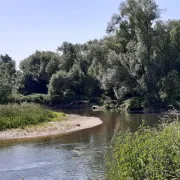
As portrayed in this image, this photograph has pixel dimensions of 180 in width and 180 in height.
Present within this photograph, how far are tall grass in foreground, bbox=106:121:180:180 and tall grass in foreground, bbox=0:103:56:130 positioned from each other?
3140 centimetres

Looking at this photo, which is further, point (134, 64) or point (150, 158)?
point (134, 64)

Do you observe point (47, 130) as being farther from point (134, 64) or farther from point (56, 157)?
point (134, 64)

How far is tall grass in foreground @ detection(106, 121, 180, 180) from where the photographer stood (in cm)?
1244

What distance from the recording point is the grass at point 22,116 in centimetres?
4416

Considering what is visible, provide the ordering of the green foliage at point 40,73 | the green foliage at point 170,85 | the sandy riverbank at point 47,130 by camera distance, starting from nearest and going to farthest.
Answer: the sandy riverbank at point 47,130 < the green foliage at point 170,85 < the green foliage at point 40,73

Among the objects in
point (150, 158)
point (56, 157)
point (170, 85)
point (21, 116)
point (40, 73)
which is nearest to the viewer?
point (150, 158)

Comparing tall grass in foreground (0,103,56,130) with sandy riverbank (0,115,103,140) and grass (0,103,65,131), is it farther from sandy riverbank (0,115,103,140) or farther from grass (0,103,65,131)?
sandy riverbank (0,115,103,140)

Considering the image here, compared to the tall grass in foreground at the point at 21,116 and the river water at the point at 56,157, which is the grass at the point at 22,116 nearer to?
the tall grass in foreground at the point at 21,116

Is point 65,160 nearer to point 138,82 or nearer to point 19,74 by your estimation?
point 138,82

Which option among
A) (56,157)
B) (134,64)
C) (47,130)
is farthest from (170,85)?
(56,157)

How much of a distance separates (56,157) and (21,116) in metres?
18.9

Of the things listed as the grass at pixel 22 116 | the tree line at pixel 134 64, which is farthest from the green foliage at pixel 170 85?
the grass at pixel 22 116

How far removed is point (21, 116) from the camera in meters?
46.7

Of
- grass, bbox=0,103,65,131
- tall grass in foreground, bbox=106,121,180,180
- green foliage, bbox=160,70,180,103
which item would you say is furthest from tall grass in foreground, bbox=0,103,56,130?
tall grass in foreground, bbox=106,121,180,180
